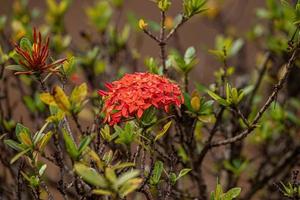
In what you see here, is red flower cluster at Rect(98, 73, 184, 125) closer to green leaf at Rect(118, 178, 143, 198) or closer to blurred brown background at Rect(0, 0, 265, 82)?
green leaf at Rect(118, 178, 143, 198)

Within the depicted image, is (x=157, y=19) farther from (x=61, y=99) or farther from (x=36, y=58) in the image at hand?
(x=61, y=99)

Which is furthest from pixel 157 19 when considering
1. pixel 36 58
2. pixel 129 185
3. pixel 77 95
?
pixel 129 185

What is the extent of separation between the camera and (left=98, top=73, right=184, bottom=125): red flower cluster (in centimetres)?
141

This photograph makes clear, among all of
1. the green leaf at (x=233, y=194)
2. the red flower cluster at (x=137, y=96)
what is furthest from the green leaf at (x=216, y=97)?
the green leaf at (x=233, y=194)

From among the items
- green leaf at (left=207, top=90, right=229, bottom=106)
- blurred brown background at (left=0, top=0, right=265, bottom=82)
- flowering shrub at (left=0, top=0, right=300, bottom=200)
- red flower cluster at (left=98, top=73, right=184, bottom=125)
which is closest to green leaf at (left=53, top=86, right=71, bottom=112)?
flowering shrub at (left=0, top=0, right=300, bottom=200)

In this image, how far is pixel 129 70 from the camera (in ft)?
9.78

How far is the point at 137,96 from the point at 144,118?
0.09 m

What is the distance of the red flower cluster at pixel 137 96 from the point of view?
4.61ft

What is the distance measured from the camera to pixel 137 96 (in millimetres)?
1412

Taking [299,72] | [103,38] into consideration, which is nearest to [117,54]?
[103,38]

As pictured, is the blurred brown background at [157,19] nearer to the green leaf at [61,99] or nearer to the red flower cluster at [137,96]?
the red flower cluster at [137,96]

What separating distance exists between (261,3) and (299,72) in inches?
106

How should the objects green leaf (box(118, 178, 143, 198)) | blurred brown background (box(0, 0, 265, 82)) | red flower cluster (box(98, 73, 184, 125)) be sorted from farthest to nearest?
blurred brown background (box(0, 0, 265, 82)) < red flower cluster (box(98, 73, 184, 125)) < green leaf (box(118, 178, 143, 198))

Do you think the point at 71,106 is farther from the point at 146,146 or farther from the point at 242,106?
the point at 242,106
